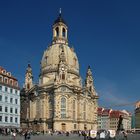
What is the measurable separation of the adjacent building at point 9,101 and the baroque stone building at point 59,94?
32.4 meters

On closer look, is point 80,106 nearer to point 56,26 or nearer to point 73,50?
Result: point 73,50

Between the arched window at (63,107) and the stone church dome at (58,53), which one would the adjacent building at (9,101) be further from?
the stone church dome at (58,53)

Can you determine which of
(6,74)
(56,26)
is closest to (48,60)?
(56,26)

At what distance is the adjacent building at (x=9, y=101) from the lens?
89.4 meters

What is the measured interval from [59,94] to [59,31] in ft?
103

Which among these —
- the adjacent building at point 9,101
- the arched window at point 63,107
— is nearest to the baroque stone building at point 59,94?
the arched window at point 63,107

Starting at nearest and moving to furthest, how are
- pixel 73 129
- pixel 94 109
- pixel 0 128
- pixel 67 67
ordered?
pixel 0 128 → pixel 73 129 → pixel 67 67 → pixel 94 109

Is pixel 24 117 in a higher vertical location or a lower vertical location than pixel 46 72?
lower

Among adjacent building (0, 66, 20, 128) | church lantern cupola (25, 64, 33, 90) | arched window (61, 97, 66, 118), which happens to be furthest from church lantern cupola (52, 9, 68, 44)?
adjacent building (0, 66, 20, 128)

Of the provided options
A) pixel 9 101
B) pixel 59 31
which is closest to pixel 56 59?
pixel 59 31

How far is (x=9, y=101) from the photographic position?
303 feet

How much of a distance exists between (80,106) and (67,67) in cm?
1531

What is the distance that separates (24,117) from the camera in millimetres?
140250

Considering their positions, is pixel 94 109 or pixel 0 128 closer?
pixel 0 128
